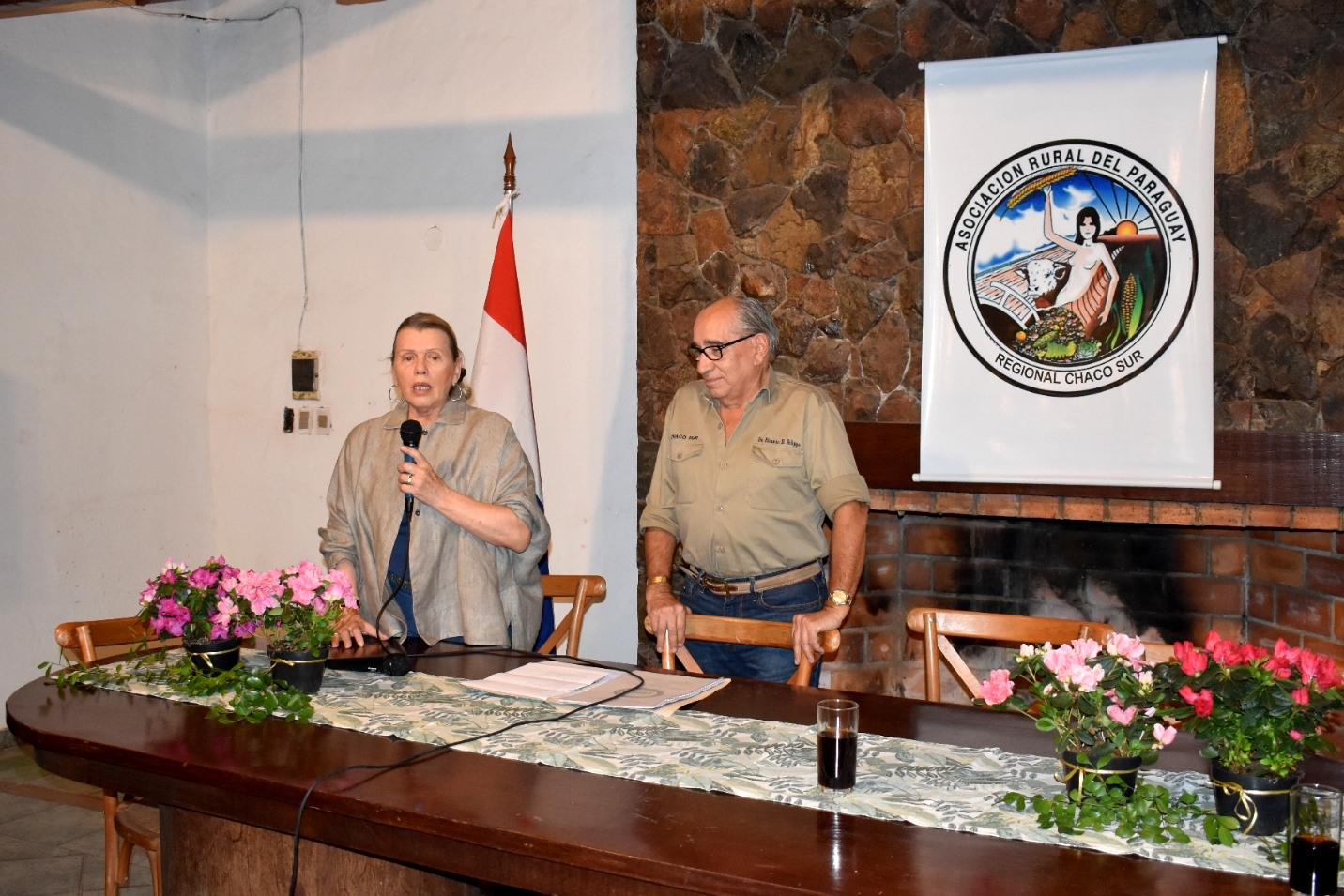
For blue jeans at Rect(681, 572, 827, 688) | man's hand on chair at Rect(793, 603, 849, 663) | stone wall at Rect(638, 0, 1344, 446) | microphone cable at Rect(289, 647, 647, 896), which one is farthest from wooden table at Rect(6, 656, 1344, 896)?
stone wall at Rect(638, 0, 1344, 446)

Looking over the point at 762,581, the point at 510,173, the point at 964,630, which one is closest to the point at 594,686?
the point at 762,581

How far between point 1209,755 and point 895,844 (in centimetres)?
45

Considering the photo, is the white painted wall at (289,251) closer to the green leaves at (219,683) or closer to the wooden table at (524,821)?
the green leaves at (219,683)

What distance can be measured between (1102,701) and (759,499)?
4.66ft

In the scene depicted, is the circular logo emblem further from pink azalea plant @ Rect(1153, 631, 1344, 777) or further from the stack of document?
pink azalea plant @ Rect(1153, 631, 1344, 777)

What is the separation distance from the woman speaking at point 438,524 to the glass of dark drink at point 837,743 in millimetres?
1180

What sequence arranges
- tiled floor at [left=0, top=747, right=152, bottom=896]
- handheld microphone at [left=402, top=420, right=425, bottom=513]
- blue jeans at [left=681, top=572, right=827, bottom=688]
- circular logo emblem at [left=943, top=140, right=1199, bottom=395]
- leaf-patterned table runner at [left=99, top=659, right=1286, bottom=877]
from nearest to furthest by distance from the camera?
1. leaf-patterned table runner at [left=99, top=659, right=1286, bottom=877]
2. handheld microphone at [left=402, top=420, right=425, bottom=513]
3. blue jeans at [left=681, top=572, right=827, bottom=688]
4. tiled floor at [left=0, top=747, right=152, bottom=896]
5. circular logo emblem at [left=943, top=140, right=1199, bottom=395]

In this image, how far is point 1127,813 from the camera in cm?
155

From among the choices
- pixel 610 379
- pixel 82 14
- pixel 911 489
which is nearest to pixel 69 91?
pixel 82 14

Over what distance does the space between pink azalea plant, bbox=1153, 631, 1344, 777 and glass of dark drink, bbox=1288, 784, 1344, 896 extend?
0.58ft

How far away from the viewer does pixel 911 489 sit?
384 cm

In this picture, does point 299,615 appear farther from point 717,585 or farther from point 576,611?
point 717,585

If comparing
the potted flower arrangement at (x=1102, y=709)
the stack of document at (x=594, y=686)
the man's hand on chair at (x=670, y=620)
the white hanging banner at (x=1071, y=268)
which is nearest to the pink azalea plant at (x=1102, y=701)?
the potted flower arrangement at (x=1102, y=709)

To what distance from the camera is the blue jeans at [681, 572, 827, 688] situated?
289 cm
